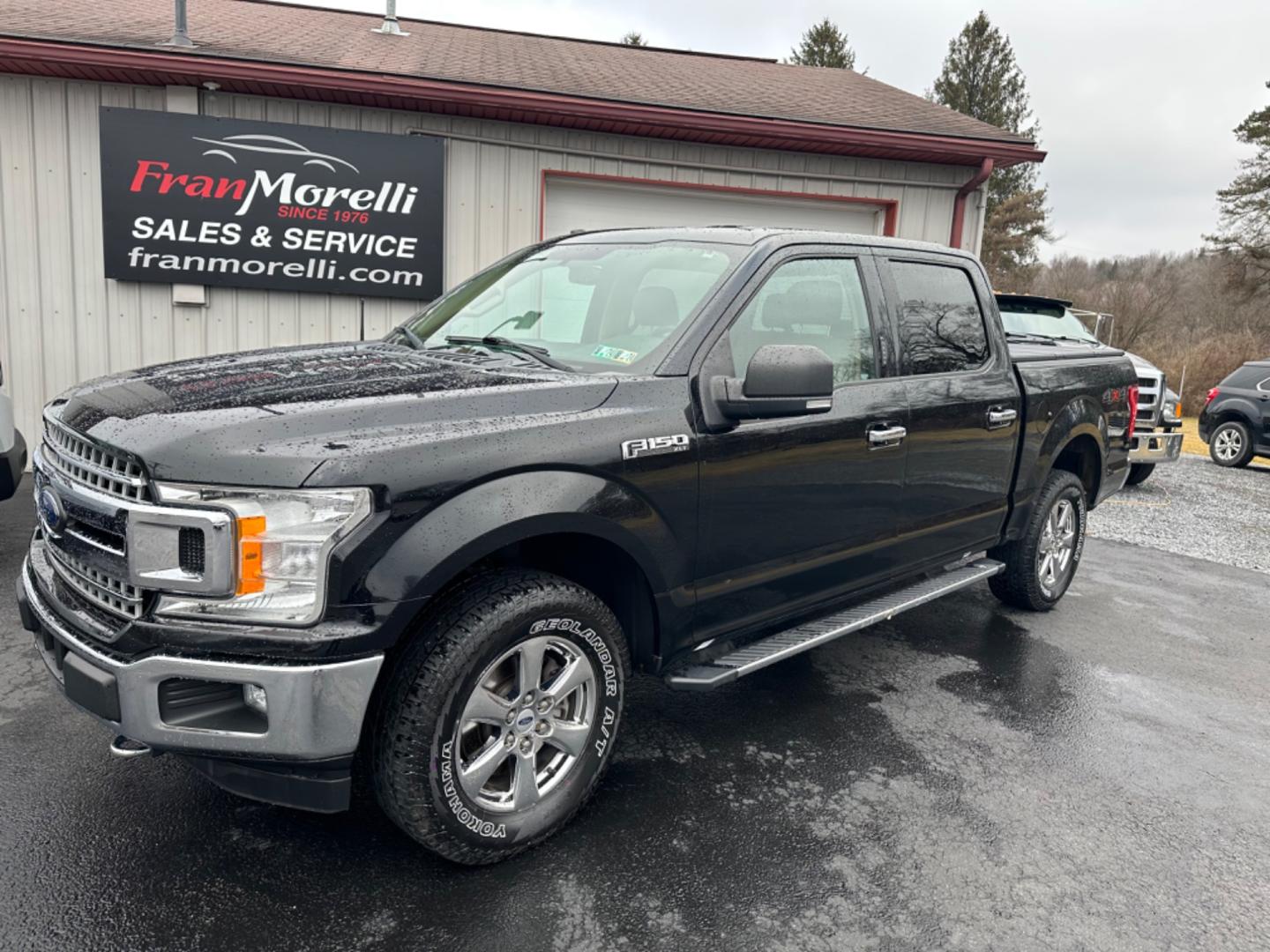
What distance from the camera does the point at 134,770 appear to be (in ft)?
10.2

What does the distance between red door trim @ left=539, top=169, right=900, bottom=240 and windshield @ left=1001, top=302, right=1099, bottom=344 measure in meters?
1.66

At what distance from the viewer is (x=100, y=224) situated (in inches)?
315

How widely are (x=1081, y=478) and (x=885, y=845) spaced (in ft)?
11.7

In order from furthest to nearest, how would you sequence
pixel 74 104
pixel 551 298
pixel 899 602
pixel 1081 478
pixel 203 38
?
1. pixel 203 38
2. pixel 74 104
3. pixel 1081 478
4. pixel 899 602
5. pixel 551 298

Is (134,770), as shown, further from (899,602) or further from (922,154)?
(922,154)

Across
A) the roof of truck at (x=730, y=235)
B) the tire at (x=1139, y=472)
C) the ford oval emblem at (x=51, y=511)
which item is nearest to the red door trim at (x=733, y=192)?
the tire at (x=1139, y=472)

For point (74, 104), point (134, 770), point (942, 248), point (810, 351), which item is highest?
point (74, 104)

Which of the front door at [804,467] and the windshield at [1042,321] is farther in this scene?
the windshield at [1042,321]

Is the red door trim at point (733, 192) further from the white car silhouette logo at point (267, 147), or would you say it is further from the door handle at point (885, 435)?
the door handle at point (885, 435)

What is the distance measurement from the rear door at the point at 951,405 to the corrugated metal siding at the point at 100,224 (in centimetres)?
523

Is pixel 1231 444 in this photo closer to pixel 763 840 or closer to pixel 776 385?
pixel 776 385

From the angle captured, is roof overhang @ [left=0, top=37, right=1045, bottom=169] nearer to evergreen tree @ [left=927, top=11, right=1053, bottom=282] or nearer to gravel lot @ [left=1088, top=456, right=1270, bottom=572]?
gravel lot @ [left=1088, top=456, right=1270, bottom=572]

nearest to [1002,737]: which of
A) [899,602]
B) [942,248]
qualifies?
[899,602]

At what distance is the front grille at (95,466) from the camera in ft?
7.30
